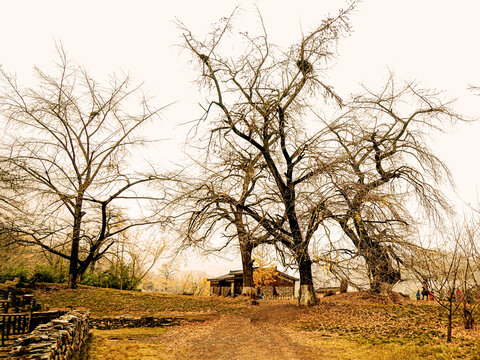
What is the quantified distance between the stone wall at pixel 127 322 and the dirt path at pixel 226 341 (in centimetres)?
64

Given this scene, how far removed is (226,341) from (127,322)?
4.81m

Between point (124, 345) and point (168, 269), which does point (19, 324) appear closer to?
point (124, 345)

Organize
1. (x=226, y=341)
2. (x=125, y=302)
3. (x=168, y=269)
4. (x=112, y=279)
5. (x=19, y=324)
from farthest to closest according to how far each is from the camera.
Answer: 1. (x=168, y=269)
2. (x=112, y=279)
3. (x=125, y=302)
4. (x=226, y=341)
5. (x=19, y=324)

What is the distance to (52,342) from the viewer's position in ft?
18.7

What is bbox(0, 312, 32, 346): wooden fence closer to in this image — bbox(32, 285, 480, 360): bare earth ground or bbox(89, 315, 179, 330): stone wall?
bbox(32, 285, 480, 360): bare earth ground

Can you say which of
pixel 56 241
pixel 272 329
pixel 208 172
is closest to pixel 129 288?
pixel 56 241

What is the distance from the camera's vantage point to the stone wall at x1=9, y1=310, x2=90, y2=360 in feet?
17.2

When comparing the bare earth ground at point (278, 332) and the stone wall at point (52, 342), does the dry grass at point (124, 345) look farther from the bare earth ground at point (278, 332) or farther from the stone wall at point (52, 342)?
the stone wall at point (52, 342)

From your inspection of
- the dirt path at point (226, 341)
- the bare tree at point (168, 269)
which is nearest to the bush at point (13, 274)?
the bare tree at point (168, 269)

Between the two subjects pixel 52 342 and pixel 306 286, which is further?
pixel 306 286

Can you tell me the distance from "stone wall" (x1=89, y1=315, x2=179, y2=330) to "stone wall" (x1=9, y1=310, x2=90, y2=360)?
148 inches

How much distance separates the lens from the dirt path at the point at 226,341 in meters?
8.10

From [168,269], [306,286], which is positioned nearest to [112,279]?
[168,269]

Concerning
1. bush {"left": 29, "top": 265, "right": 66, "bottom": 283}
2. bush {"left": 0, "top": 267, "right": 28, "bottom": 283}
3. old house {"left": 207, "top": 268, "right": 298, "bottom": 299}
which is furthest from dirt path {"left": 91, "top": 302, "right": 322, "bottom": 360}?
old house {"left": 207, "top": 268, "right": 298, "bottom": 299}
